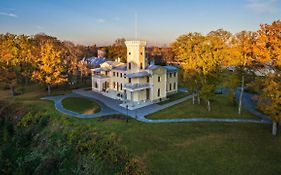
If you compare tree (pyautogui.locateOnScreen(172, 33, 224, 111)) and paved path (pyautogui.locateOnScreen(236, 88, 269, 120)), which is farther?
tree (pyautogui.locateOnScreen(172, 33, 224, 111))

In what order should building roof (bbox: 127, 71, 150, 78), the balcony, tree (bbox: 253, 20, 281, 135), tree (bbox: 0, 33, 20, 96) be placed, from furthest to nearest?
tree (bbox: 0, 33, 20, 96) → building roof (bbox: 127, 71, 150, 78) → the balcony → tree (bbox: 253, 20, 281, 135)

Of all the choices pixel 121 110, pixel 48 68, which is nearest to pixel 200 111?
pixel 121 110

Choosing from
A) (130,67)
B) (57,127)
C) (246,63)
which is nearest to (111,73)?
(130,67)

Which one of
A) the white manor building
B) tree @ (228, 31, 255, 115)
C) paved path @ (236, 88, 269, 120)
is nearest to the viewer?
tree @ (228, 31, 255, 115)

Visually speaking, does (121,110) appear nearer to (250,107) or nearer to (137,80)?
(137,80)

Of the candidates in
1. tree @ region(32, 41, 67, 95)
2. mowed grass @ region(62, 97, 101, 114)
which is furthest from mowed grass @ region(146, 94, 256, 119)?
tree @ region(32, 41, 67, 95)

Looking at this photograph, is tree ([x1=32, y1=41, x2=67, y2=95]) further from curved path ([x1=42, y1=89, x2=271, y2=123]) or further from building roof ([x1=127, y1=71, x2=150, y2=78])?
building roof ([x1=127, y1=71, x2=150, y2=78])
